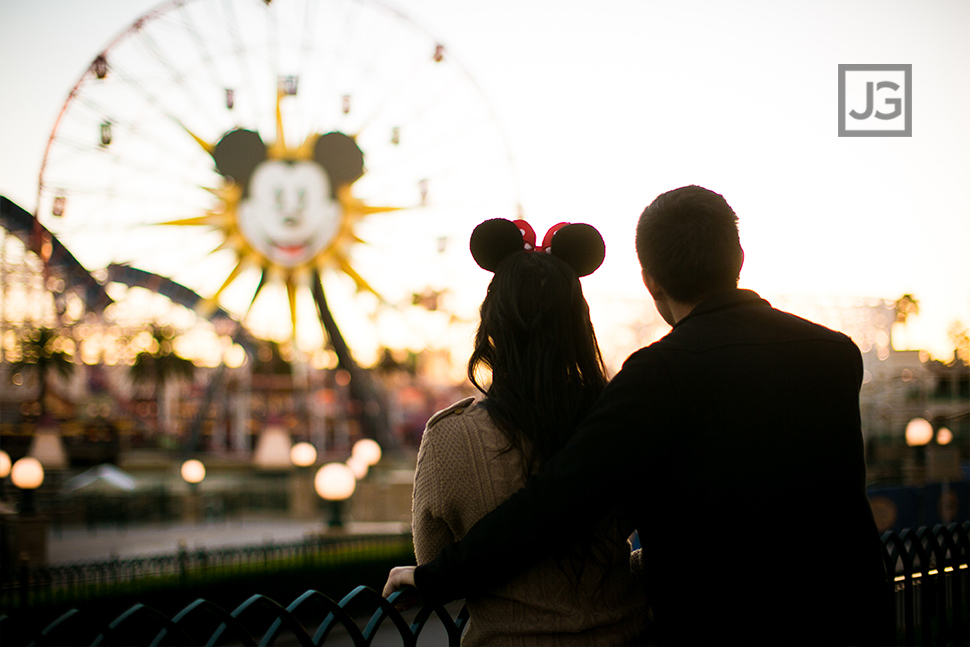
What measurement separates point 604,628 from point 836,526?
0.49m

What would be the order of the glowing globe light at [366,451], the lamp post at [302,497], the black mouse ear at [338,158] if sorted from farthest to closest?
the lamp post at [302,497], the glowing globe light at [366,451], the black mouse ear at [338,158]

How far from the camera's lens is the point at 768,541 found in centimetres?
144

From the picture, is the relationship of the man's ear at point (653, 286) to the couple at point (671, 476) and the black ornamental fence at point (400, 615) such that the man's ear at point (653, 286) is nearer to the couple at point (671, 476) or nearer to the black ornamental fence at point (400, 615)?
the couple at point (671, 476)

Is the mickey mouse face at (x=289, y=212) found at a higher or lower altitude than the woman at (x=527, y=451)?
higher

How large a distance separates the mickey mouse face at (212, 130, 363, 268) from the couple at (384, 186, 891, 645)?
1486 cm

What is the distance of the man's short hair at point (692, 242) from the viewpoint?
1577mm

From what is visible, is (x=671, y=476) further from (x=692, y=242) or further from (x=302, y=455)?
(x=302, y=455)

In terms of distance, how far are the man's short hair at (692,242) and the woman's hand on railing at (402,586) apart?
0.78 metres

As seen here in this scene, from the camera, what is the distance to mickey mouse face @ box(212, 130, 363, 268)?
15.7 m

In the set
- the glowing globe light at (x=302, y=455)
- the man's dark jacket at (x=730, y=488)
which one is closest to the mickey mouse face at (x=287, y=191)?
the glowing globe light at (x=302, y=455)

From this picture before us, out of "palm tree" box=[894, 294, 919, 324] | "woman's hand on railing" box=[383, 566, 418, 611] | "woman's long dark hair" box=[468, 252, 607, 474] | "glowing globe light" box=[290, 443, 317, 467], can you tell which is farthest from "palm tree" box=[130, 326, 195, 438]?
"woman's long dark hair" box=[468, 252, 607, 474]

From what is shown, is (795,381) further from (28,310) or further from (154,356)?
(154,356)

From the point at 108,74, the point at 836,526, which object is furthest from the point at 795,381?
the point at 108,74

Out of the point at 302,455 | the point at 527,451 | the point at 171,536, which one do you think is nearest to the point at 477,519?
the point at 527,451
